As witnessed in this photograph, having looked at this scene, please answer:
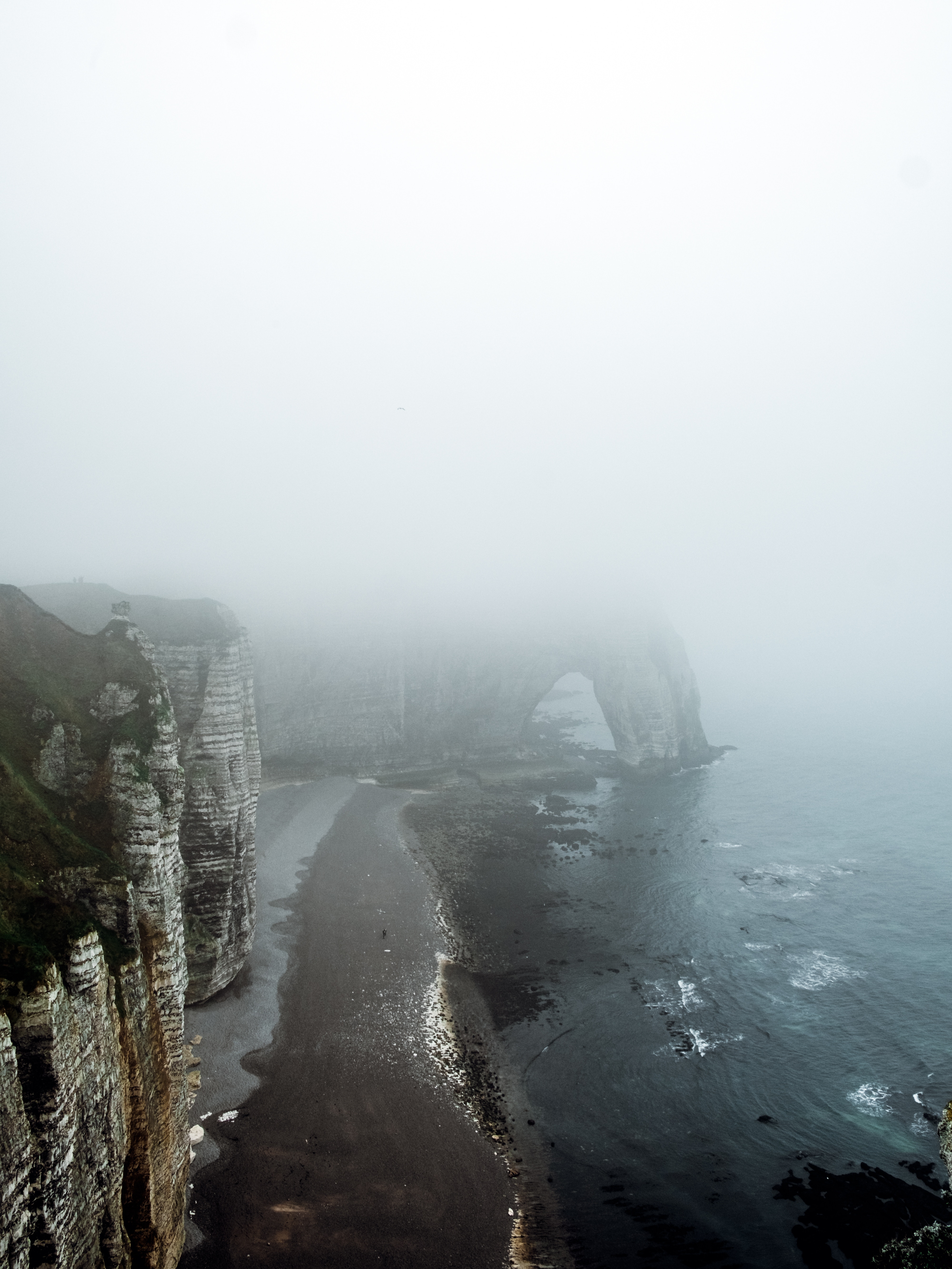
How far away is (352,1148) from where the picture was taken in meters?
19.8

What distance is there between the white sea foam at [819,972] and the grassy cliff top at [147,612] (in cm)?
3112

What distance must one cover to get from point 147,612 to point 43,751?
16322mm

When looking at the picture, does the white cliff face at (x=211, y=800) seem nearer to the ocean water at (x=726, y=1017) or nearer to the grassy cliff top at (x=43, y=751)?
the grassy cliff top at (x=43, y=751)

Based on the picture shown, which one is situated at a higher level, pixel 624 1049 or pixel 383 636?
pixel 383 636

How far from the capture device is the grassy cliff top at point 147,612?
25406 millimetres

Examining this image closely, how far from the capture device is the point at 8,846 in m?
11.4

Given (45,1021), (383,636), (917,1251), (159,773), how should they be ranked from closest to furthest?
(45,1021) < (917,1251) < (159,773) < (383,636)

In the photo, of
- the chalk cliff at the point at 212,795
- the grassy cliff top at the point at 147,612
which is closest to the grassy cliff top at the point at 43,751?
the chalk cliff at the point at 212,795

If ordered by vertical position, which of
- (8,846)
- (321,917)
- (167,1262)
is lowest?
(321,917)

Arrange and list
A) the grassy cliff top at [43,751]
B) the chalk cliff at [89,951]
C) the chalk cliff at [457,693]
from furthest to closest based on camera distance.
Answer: the chalk cliff at [457,693], the grassy cliff top at [43,751], the chalk cliff at [89,951]

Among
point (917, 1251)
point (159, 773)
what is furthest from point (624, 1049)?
point (159, 773)

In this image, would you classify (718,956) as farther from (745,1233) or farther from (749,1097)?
(745,1233)

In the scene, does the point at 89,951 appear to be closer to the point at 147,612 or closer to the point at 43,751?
the point at 43,751

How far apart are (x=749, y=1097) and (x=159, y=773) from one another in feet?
78.9
